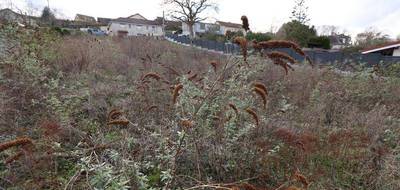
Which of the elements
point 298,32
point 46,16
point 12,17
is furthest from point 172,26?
point 12,17

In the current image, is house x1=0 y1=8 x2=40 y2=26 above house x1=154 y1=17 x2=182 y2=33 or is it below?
below

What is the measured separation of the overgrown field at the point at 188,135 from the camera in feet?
8.46

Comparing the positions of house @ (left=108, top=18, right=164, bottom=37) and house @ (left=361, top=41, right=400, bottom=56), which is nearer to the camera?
house @ (left=361, top=41, right=400, bottom=56)

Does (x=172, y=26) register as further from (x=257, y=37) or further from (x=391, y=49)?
(x=257, y=37)

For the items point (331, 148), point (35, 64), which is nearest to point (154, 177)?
point (331, 148)

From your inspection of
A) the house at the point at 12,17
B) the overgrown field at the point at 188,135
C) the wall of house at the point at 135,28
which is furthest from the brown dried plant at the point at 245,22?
the wall of house at the point at 135,28

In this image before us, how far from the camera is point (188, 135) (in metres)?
2.62

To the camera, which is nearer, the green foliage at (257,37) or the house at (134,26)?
the green foliage at (257,37)

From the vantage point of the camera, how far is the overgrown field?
102 inches

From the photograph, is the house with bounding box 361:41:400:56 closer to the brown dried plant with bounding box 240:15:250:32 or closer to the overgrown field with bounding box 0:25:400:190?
the overgrown field with bounding box 0:25:400:190

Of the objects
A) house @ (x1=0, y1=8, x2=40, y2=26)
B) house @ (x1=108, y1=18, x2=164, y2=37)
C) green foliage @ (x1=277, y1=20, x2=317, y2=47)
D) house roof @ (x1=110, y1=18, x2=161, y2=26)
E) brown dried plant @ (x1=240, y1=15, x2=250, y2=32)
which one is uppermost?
house roof @ (x1=110, y1=18, x2=161, y2=26)

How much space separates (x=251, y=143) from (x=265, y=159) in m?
0.26

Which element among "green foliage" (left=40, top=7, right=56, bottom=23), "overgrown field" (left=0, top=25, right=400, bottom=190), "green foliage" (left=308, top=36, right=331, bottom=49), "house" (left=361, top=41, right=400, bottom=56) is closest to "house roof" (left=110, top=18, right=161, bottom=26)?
"green foliage" (left=40, top=7, right=56, bottom=23)

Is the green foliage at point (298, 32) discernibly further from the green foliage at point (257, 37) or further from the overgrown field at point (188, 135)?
the overgrown field at point (188, 135)
